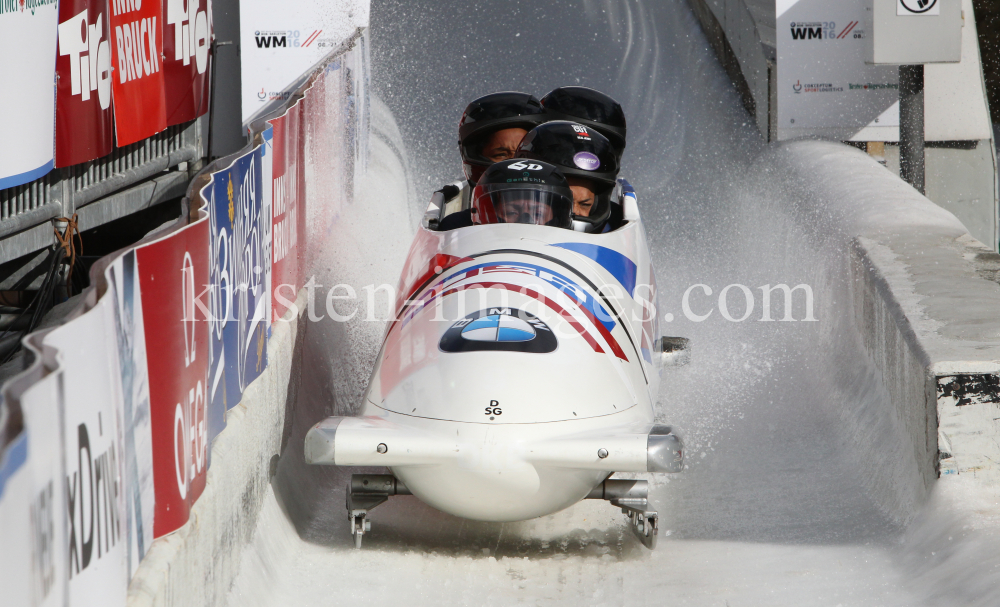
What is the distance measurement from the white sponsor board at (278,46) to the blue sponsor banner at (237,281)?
4801 mm

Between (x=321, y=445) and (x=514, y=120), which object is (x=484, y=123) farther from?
(x=321, y=445)

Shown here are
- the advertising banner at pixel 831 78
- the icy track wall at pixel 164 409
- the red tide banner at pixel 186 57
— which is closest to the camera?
the icy track wall at pixel 164 409

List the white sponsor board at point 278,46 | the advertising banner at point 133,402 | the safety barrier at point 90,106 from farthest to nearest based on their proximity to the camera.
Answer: the white sponsor board at point 278,46
the safety barrier at point 90,106
the advertising banner at point 133,402

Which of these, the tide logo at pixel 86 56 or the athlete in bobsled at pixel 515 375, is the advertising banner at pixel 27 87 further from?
the athlete in bobsled at pixel 515 375

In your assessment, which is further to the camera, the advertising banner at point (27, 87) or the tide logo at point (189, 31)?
the tide logo at point (189, 31)

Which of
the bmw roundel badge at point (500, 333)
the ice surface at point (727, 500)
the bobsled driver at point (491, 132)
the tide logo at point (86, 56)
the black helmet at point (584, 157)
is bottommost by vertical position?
the ice surface at point (727, 500)

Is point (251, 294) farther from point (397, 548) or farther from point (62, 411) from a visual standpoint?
point (62, 411)

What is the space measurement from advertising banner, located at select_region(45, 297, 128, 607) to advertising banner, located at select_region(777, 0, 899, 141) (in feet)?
20.2

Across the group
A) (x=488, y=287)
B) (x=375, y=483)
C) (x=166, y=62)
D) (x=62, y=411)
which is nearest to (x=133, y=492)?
(x=62, y=411)

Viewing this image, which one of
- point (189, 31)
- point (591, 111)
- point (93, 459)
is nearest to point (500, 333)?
point (93, 459)

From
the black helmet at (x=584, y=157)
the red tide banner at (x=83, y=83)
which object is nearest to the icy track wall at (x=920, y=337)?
the black helmet at (x=584, y=157)

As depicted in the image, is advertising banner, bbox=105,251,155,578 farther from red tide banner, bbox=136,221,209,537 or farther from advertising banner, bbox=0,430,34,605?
advertising banner, bbox=0,430,34,605

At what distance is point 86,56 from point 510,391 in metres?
3.19

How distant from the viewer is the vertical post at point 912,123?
A: 6.48m
